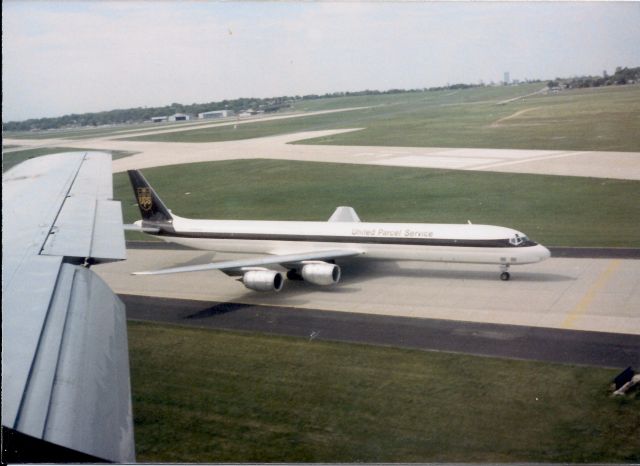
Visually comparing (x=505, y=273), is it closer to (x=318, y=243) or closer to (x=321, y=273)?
(x=321, y=273)

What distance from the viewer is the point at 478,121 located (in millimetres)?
30469

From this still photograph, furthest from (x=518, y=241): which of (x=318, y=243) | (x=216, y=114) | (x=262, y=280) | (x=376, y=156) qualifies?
(x=216, y=114)

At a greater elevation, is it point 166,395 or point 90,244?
point 90,244

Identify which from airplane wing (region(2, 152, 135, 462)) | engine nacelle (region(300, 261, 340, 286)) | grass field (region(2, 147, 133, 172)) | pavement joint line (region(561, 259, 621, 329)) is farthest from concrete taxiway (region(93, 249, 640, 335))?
airplane wing (region(2, 152, 135, 462))

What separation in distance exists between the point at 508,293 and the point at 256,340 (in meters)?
9.52

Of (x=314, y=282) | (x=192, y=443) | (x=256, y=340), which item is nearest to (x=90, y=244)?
(x=192, y=443)

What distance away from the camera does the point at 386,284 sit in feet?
74.2

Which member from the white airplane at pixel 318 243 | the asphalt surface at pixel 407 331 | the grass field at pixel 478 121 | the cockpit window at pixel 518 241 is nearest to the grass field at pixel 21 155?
the white airplane at pixel 318 243

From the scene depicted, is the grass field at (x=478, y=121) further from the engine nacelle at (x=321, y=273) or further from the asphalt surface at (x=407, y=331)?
the asphalt surface at (x=407, y=331)

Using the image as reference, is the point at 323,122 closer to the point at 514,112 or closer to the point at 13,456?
the point at 514,112

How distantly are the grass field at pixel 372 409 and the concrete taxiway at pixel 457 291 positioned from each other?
4.06m

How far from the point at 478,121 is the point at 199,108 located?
15.1 m

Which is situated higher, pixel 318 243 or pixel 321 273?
pixel 318 243

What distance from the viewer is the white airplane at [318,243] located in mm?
21875
